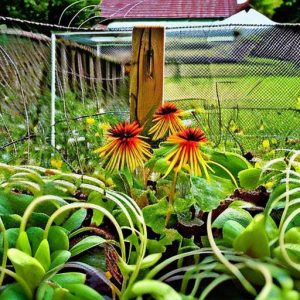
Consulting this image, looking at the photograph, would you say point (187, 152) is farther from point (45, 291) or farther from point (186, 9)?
point (186, 9)

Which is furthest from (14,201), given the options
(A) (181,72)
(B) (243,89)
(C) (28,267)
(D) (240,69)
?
(D) (240,69)

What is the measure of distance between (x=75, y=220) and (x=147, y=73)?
0.47 m

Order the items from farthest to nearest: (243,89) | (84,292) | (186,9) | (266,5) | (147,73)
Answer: (266,5) → (186,9) → (243,89) → (147,73) → (84,292)

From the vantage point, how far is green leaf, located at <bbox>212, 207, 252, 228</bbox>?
2.06ft

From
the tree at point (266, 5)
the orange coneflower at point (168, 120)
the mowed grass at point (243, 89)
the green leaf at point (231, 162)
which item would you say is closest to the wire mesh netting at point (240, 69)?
the mowed grass at point (243, 89)

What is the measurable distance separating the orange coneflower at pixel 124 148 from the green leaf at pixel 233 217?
0.12m

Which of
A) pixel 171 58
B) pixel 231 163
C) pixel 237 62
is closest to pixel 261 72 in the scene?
pixel 237 62

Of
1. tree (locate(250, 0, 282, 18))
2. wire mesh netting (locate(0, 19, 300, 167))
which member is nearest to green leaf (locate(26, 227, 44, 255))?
wire mesh netting (locate(0, 19, 300, 167))

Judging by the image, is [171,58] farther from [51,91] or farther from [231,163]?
[231,163]

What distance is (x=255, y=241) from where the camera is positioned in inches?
21.5

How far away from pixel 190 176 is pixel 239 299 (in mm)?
162

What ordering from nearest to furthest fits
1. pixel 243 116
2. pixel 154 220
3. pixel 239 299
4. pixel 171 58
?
1. pixel 239 299
2. pixel 154 220
3. pixel 243 116
4. pixel 171 58

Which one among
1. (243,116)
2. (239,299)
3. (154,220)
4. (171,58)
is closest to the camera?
(239,299)

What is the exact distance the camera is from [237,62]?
16.8ft
